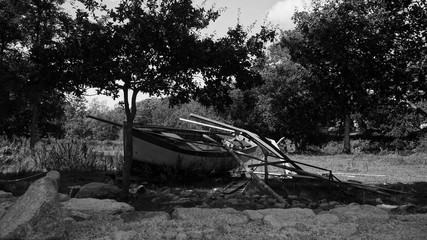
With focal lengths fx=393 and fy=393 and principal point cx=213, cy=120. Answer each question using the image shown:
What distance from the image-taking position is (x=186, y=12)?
6.81m

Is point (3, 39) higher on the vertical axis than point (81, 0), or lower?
higher

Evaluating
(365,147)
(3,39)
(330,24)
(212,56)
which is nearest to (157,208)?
(212,56)

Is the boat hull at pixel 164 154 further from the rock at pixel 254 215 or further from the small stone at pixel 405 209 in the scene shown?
the small stone at pixel 405 209

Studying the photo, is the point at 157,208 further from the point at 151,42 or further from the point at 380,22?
the point at 380,22

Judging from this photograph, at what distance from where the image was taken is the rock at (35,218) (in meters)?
3.44

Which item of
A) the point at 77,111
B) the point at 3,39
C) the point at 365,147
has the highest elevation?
the point at 3,39

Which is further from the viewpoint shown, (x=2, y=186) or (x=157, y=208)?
(x=2, y=186)

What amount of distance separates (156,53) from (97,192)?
2.55m

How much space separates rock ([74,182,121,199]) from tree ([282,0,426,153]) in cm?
541

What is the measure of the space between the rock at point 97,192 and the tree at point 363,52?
213 inches

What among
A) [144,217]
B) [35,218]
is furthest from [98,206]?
[35,218]

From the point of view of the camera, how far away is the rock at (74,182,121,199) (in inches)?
235

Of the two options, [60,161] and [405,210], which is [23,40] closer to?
[60,161]

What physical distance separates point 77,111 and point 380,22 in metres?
31.5
